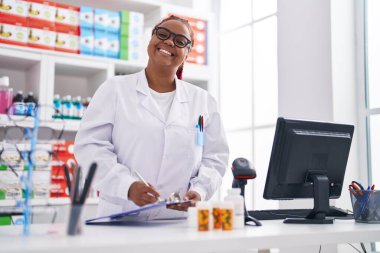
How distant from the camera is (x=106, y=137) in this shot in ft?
→ 5.78

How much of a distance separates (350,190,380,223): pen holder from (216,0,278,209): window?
1.59 m

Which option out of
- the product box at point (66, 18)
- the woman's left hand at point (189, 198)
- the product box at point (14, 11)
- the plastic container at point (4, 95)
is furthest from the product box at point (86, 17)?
the woman's left hand at point (189, 198)

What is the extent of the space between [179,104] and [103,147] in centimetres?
37

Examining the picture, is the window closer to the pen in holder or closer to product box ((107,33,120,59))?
product box ((107,33,120,59))

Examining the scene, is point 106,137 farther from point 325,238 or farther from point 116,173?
point 325,238

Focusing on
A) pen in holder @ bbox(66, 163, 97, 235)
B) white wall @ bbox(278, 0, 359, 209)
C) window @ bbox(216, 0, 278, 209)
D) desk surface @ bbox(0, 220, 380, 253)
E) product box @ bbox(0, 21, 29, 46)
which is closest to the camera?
desk surface @ bbox(0, 220, 380, 253)

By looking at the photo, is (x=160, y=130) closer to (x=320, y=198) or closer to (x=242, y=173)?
(x=242, y=173)

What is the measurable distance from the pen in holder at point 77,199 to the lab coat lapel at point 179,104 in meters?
0.81

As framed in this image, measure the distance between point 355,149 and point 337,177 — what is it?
960 millimetres

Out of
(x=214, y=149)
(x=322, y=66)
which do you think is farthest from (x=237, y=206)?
(x=322, y=66)

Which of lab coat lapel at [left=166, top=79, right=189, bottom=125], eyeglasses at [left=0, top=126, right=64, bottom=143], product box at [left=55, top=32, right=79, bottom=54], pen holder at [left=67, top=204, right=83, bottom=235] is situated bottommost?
pen holder at [left=67, top=204, right=83, bottom=235]

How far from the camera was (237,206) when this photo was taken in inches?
52.5

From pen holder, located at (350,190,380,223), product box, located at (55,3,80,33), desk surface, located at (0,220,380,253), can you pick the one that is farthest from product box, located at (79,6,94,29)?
pen holder, located at (350,190,380,223)

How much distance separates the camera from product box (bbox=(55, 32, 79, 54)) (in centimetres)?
289
